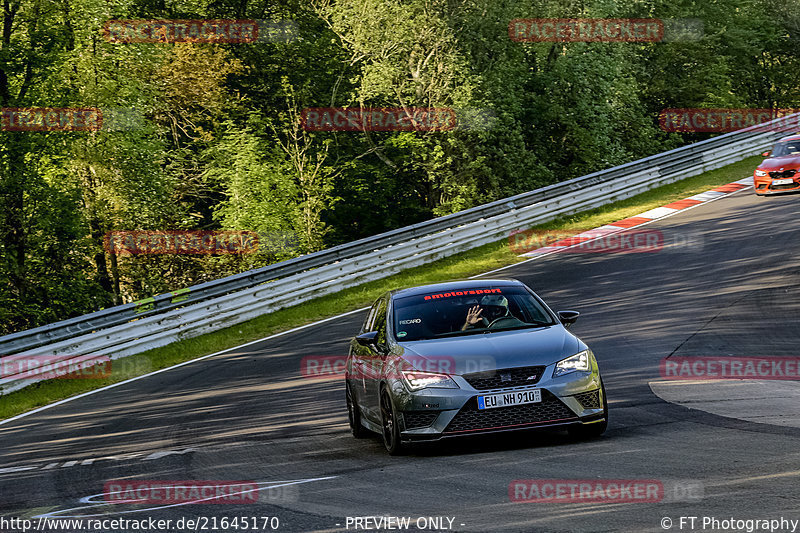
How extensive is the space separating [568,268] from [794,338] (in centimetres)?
811

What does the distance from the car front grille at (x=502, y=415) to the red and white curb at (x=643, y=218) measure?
51.9ft

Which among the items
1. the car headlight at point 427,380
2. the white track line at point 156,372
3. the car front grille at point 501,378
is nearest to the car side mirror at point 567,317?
the car front grille at point 501,378

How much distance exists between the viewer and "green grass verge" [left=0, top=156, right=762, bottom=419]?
16984mm

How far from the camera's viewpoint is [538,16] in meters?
36.2

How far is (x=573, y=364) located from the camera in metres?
8.36

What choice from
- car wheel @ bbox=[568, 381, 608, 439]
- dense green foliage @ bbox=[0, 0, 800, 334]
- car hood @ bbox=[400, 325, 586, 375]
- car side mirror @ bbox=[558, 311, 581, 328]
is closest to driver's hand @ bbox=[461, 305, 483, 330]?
car hood @ bbox=[400, 325, 586, 375]

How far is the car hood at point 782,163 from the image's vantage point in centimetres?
2570

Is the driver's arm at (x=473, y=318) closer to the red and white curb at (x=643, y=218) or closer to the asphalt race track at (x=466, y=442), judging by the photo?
the asphalt race track at (x=466, y=442)

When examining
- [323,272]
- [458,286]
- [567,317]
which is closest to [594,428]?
[567,317]

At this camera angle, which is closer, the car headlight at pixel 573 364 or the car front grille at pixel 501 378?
the car front grille at pixel 501 378

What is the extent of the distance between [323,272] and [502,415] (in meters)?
15.1

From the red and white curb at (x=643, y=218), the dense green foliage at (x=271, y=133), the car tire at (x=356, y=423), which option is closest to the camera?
the car tire at (x=356, y=423)

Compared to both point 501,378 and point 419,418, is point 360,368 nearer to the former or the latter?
point 419,418

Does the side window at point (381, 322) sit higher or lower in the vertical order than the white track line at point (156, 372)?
higher
